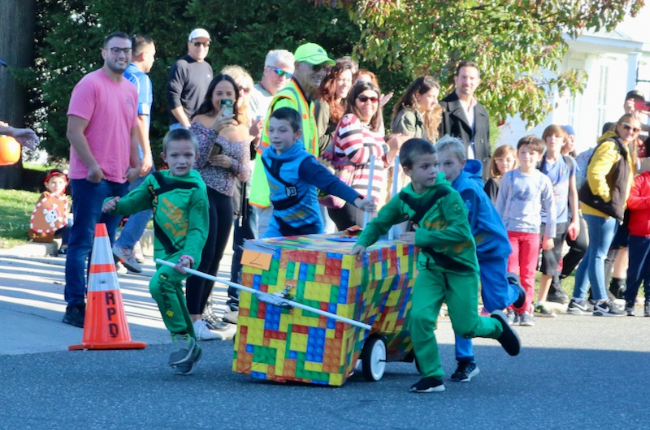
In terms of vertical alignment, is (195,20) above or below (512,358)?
above

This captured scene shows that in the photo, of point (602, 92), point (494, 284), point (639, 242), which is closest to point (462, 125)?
point (639, 242)

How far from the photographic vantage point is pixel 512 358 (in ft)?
27.1

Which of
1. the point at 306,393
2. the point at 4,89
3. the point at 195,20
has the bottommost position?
the point at 306,393

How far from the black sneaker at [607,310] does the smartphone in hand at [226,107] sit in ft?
16.3

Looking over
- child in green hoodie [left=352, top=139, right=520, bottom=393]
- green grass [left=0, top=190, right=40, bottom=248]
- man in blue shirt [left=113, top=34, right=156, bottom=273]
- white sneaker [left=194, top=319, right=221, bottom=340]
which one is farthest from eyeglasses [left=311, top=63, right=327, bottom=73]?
green grass [left=0, top=190, right=40, bottom=248]

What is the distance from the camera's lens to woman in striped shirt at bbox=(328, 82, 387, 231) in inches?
348

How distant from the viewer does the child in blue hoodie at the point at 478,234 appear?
715 centimetres

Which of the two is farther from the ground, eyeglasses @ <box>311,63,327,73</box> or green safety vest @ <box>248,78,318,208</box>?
eyeglasses @ <box>311,63,327,73</box>

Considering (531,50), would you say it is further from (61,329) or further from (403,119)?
(61,329)

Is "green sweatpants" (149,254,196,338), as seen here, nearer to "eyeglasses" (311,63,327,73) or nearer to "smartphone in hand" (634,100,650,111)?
"eyeglasses" (311,63,327,73)

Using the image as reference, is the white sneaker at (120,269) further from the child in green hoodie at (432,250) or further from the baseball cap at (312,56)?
the child in green hoodie at (432,250)

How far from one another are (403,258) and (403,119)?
283 centimetres

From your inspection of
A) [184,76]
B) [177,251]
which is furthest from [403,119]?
[177,251]

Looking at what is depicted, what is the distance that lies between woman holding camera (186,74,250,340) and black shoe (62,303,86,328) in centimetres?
85
